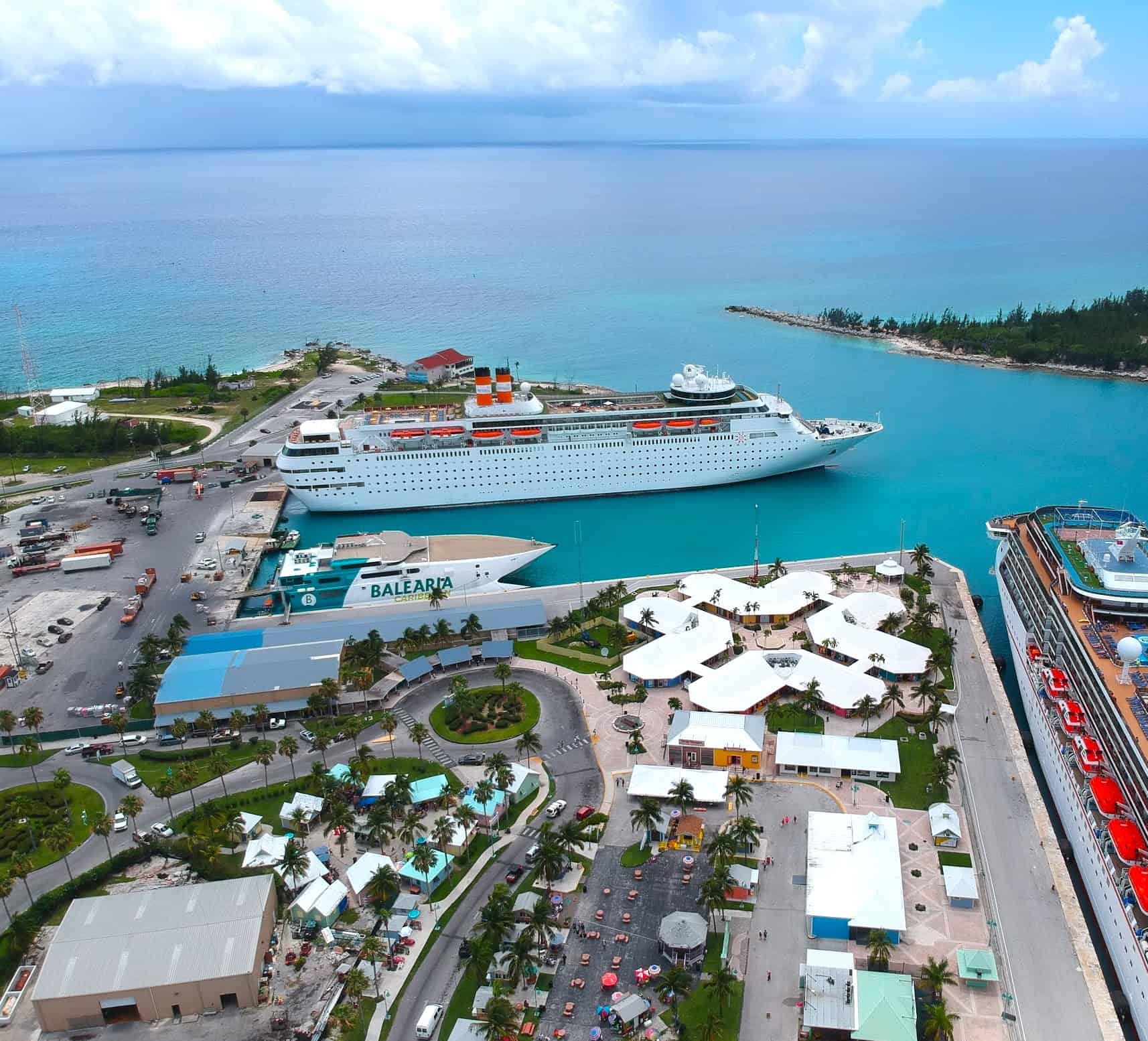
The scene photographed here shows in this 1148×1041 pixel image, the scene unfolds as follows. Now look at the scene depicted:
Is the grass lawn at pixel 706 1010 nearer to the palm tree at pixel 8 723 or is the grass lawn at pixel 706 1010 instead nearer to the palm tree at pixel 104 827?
the palm tree at pixel 104 827

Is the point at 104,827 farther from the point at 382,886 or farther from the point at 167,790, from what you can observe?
the point at 382,886

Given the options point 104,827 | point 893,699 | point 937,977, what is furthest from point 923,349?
point 104,827

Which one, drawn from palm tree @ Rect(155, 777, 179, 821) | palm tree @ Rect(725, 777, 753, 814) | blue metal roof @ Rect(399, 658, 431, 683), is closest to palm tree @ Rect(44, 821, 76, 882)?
palm tree @ Rect(155, 777, 179, 821)

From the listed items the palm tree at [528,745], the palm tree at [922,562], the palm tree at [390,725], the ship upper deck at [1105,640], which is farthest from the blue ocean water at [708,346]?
the palm tree at [528,745]

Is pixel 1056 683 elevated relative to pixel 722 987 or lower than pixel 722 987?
elevated

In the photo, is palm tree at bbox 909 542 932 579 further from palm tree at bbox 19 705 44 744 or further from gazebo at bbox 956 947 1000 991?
palm tree at bbox 19 705 44 744
